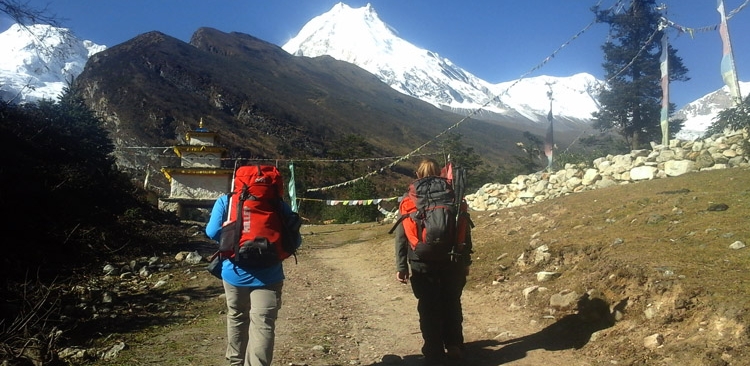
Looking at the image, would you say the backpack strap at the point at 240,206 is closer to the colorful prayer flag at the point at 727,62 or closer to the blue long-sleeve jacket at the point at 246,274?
the blue long-sleeve jacket at the point at 246,274

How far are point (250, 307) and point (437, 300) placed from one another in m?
1.37

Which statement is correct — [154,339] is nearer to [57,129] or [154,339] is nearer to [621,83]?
[57,129]

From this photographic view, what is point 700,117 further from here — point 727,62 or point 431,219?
point 431,219

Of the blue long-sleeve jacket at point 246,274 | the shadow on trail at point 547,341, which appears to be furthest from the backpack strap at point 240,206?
the shadow on trail at point 547,341

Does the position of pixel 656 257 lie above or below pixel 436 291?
above

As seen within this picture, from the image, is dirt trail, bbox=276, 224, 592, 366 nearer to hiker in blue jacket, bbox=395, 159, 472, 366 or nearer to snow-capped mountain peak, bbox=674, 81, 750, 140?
hiker in blue jacket, bbox=395, 159, 472, 366

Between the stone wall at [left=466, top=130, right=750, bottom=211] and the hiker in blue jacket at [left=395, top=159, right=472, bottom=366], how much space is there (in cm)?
814

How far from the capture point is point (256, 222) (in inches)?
117

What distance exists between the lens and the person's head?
12.4 feet

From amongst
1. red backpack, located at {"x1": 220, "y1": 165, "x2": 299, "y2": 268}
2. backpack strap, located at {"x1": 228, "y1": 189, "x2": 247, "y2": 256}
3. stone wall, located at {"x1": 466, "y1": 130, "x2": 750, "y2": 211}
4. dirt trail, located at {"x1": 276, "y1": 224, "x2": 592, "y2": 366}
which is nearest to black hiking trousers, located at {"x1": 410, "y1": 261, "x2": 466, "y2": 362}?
dirt trail, located at {"x1": 276, "y1": 224, "x2": 592, "y2": 366}

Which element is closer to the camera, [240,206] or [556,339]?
[240,206]

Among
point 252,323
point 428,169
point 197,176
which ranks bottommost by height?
point 252,323

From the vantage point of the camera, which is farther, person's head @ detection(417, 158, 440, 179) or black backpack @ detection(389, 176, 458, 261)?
person's head @ detection(417, 158, 440, 179)

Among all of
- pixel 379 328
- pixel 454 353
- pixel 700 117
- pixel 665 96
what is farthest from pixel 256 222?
pixel 700 117
